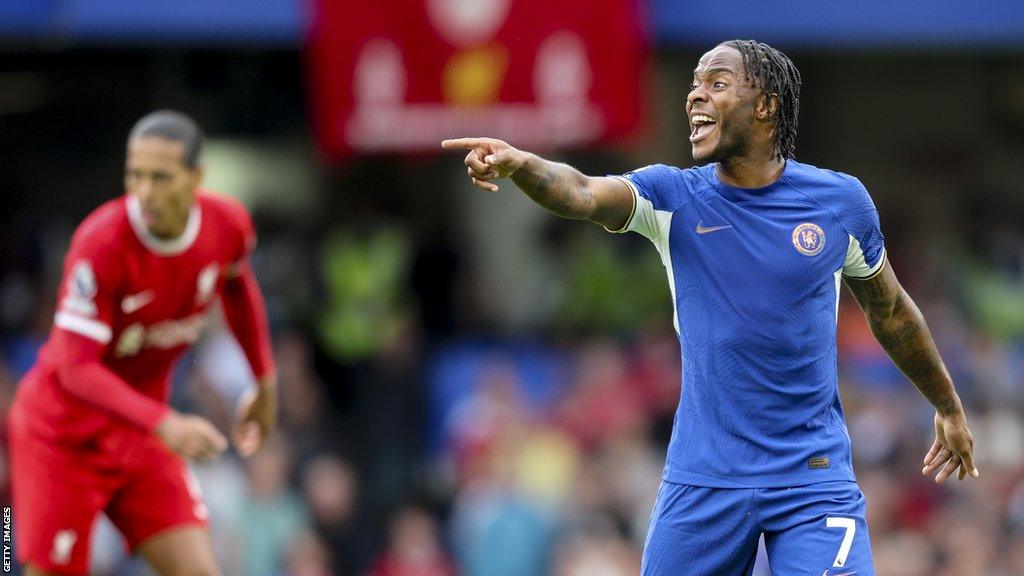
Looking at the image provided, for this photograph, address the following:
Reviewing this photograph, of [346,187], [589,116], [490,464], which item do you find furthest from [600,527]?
[346,187]

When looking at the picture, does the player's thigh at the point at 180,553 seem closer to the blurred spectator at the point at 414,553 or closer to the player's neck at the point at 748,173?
the player's neck at the point at 748,173

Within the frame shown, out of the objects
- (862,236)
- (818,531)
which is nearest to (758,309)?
(862,236)

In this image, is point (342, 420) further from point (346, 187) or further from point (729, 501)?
point (729, 501)

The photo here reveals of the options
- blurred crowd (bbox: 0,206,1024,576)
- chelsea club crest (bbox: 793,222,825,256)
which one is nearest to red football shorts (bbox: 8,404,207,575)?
chelsea club crest (bbox: 793,222,825,256)

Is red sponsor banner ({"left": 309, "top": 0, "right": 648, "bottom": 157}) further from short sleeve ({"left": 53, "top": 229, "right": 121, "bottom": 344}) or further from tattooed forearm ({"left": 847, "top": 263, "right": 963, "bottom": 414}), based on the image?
tattooed forearm ({"left": 847, "top": 263, "right": 963, "bottom": 414})

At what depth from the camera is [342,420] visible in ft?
41.2

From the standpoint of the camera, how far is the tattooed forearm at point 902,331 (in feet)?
17.7

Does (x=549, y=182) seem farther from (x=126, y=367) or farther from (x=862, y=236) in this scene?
(x=126, y=367)

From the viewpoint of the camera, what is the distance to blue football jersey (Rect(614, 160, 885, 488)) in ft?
16.8

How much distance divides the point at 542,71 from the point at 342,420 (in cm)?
319

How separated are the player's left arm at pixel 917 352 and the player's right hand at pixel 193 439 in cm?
234

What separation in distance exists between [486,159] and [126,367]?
2570mm

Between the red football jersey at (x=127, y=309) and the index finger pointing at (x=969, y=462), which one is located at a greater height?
the red football jersey at (x=127, y=309)

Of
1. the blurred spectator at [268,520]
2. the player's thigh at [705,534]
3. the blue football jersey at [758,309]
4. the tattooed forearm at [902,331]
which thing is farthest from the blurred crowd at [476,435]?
the blue football jersey at [758,309]
